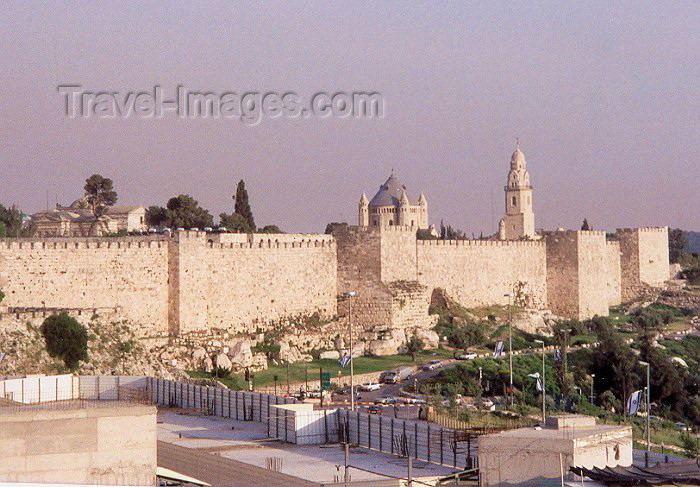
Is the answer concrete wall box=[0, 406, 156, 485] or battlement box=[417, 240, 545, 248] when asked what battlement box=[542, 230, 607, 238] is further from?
concrete wall box=[0, 406, 156, 485]

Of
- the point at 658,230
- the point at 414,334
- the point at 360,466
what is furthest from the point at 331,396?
the point at 658,230

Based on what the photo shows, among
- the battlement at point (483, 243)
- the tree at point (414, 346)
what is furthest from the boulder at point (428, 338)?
the battlement at point (483, 243)

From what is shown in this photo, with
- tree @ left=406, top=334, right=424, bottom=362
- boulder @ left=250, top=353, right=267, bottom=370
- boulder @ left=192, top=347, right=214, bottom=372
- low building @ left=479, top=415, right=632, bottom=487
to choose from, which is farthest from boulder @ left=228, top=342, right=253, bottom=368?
low building @ left=479, top=415, right=632, bottom=487

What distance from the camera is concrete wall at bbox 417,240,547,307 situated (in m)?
45.8

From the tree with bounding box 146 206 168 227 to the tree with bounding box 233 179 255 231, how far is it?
307cm

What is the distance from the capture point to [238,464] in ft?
54.6

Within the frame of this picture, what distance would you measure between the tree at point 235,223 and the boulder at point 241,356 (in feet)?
72.8

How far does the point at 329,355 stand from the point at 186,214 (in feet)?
77.4

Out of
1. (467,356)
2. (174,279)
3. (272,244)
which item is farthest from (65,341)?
(467,356)

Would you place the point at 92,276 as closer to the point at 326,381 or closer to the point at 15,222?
the point at 326,381

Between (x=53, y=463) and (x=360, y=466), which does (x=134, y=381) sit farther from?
(x=53, y=463)

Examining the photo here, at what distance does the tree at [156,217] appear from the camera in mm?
61000

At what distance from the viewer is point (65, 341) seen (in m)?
30.8

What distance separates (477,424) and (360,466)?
4596 millimetres
